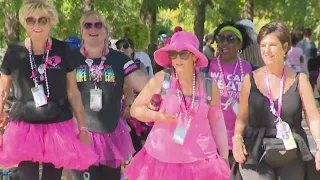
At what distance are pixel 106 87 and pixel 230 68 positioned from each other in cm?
123

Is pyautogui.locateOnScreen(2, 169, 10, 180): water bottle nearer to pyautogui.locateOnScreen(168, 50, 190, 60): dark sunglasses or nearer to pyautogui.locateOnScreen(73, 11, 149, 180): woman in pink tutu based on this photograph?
pyautogui.locateOnScreen(73, 11, 149, 180): woman in pink tutu

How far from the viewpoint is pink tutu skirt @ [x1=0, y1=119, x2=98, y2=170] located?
227 inches

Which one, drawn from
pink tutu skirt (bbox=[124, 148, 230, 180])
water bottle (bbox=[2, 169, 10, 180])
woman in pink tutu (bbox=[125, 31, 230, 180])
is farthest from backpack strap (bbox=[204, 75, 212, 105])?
water bottle (bbox=[2, 169, 10, 180])

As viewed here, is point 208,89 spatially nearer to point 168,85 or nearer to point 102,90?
point 168,85

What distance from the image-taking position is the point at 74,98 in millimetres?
5934

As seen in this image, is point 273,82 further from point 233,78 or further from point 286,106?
point 233,78

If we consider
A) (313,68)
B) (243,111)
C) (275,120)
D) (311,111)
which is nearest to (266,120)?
(275,120)

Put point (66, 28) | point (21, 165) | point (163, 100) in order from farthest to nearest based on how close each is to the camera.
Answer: point (66, 28) → point (21, 165) → point (163, 100)

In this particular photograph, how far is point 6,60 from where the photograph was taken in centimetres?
584

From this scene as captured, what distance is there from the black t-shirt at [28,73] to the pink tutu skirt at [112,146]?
0.67 m

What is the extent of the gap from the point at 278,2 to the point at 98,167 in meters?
13.3

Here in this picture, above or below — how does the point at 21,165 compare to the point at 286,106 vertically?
below

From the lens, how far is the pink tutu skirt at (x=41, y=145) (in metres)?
5.75

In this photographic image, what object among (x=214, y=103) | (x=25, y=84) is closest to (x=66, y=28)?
A: (x=25, y=84)
